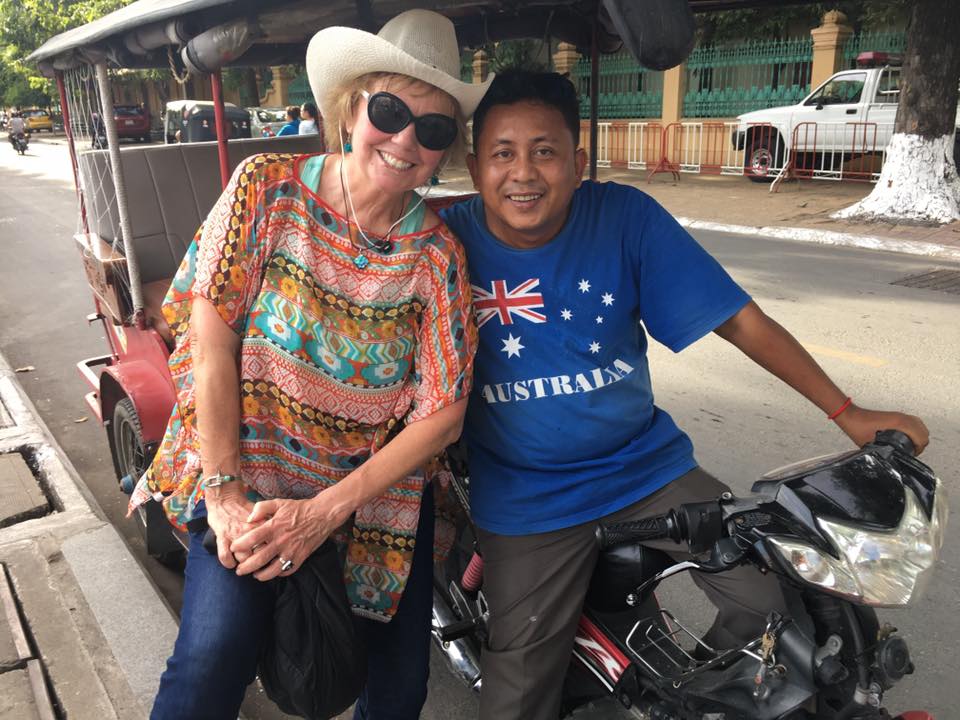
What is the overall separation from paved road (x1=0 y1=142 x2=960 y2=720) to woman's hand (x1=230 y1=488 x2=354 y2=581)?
44.4 inches

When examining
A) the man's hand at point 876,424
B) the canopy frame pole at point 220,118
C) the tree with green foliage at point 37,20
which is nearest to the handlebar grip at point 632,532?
the man's hand at point 876,424

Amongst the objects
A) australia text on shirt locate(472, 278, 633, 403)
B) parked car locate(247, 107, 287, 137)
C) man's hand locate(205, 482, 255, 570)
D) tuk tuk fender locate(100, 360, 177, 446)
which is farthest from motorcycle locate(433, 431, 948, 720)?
parked car locate(247, 107, 287, 137)

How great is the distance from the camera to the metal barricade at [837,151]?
13.1 meters

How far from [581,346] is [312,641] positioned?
0.86 meters

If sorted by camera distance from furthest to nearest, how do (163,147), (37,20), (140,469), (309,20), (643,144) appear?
1. (37,20)
2. (643,144)
3. (163,147)
4. (140,469)
5. (309,20)

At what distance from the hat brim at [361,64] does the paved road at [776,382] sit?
1.85 metres

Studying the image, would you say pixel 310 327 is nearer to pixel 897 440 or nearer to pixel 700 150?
pixel 897 440

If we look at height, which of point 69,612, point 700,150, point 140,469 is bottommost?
point 69,612

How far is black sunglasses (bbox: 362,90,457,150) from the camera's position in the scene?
5.80 feet

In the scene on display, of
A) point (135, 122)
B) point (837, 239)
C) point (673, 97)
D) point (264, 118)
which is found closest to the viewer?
point (837, 239)

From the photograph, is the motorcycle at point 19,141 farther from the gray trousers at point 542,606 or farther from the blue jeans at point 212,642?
the gray trousers at point 542,606

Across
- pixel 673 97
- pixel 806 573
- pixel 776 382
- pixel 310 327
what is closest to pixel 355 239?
pixel 310 327

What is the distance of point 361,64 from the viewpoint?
1.76 meters

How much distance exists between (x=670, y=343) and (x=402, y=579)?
2.77ft
